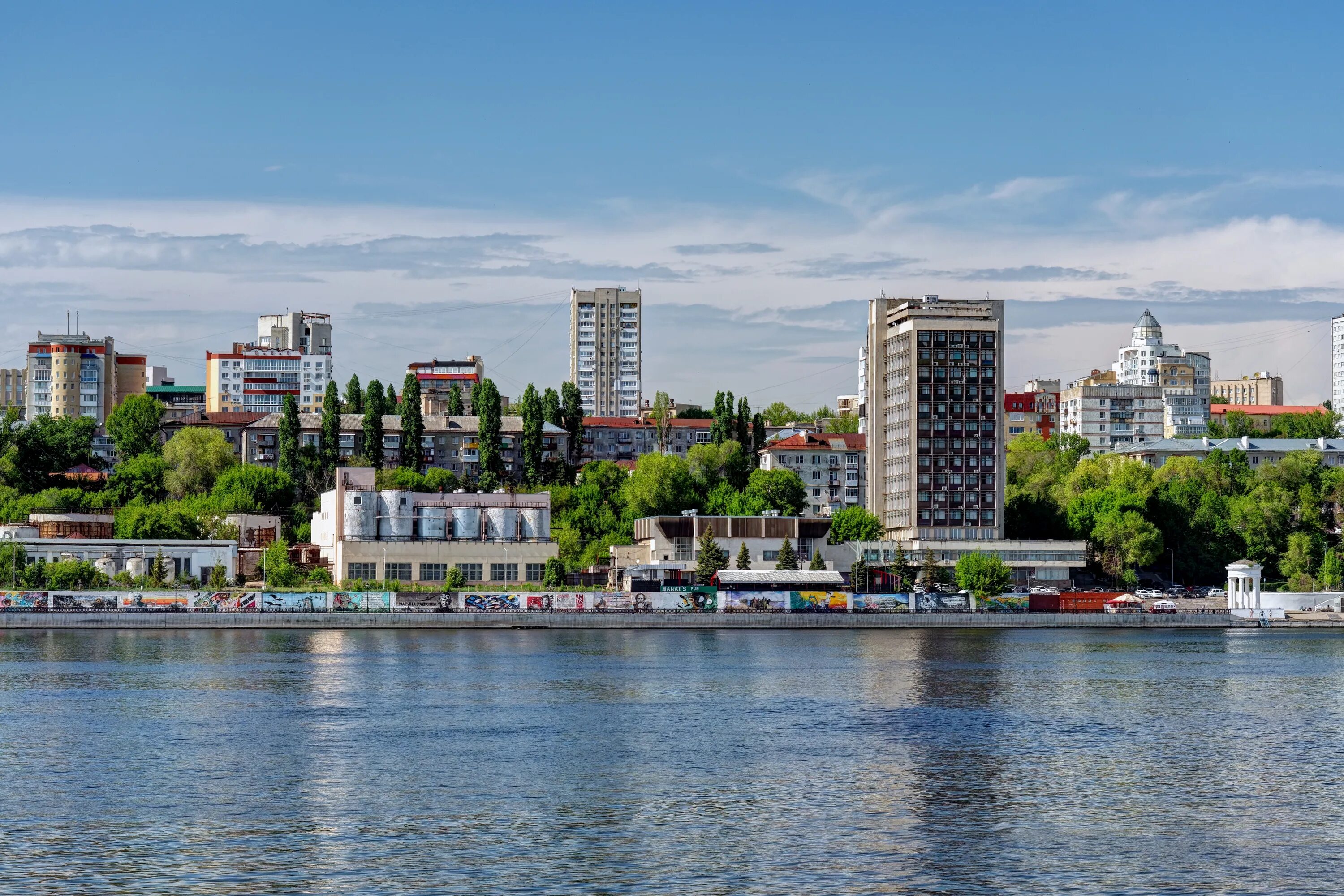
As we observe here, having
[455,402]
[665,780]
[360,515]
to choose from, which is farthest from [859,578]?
[665,780]

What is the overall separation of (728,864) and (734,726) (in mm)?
22040

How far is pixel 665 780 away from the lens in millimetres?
42594

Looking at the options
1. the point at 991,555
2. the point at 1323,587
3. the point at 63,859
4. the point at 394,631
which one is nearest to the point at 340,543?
the point at 394,631

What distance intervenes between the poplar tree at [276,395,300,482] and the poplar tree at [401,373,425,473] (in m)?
9.85

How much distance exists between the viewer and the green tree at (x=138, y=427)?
188250mm

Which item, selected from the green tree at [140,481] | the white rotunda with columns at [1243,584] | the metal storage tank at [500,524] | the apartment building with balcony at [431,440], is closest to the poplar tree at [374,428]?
the apartment building with balcony at [431,440]

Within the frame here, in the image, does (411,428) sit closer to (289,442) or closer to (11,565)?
(289,442)

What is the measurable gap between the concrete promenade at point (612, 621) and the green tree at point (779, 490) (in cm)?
3344

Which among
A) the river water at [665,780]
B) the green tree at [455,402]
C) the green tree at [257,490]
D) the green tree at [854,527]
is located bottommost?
the river water at [665,780]

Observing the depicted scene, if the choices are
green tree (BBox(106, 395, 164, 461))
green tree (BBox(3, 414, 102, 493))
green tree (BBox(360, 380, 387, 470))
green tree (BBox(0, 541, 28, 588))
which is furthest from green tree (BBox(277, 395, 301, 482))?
green tree (BBox(0, 541, 28, 588))

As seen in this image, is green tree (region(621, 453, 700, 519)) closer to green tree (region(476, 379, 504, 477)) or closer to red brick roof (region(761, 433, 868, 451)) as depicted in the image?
green tree (region(476, 379, 504, 477))

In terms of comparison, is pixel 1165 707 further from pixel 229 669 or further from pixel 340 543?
pixel 340 543

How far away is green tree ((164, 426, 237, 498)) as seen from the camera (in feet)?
545

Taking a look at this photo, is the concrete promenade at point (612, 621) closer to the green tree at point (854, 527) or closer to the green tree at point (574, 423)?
the green tree at point (854, 527)
